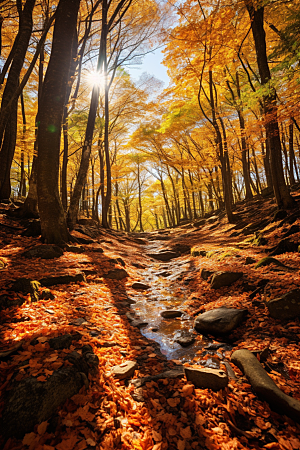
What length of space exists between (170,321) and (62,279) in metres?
2.48

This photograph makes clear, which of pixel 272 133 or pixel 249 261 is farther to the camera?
pixel 272 133

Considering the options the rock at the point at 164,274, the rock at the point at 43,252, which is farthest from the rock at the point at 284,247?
the rock at the point at 43,252

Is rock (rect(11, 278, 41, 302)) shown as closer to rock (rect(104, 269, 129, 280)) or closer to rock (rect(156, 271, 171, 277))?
rock (rect(104, 269, 129, 280))

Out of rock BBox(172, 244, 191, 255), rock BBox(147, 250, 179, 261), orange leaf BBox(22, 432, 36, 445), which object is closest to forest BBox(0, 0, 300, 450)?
orange leaf BBox(22, 432, 36, 445)

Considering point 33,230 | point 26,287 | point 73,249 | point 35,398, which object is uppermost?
point 33,230

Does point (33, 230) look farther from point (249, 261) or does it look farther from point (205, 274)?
point (249, 261)

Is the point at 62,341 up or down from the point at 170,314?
up

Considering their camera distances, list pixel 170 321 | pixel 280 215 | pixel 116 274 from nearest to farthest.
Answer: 1. pixel 170 321
2. pixel 116 274
3. pixel 280 215

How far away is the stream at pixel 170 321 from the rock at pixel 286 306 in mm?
977

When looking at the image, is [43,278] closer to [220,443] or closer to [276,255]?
[220,443]

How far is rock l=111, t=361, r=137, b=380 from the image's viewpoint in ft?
7.88

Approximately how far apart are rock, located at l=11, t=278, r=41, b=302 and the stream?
1983 millimetres

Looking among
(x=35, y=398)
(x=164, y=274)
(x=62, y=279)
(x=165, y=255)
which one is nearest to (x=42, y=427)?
(x=35, y=398)

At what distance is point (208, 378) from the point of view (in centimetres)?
230
